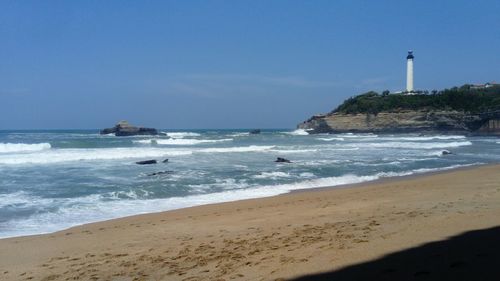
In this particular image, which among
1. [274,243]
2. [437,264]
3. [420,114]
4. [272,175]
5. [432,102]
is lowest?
[272,175]

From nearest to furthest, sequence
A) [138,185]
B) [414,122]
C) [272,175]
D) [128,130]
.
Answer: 1. [138,185]
2. [272,175]
3. [414,122]
4. [128,130]

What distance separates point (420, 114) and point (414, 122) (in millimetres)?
1522

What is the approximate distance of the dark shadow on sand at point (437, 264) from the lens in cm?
423

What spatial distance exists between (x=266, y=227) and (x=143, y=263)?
2.63 meters

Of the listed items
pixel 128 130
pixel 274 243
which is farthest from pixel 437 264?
pixel 128 130

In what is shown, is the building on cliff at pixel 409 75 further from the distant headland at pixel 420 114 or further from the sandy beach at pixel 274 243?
the sandy beach at pixel 274 243

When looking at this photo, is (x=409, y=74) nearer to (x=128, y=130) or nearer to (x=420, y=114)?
(x=420, y=114)

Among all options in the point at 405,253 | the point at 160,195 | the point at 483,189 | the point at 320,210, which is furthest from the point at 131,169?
the point at 405,253

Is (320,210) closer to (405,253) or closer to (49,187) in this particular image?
(405,253)

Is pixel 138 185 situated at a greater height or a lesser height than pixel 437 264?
lesser

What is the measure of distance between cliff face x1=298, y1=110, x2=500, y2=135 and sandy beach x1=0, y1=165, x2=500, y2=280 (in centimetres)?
6480

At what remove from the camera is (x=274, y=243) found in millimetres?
6645

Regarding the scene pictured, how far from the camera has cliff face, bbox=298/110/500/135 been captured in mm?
69062

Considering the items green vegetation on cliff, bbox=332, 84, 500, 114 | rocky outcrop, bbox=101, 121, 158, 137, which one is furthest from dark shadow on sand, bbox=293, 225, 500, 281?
rocky outcrop, bbox=101, 121, 158, 137
